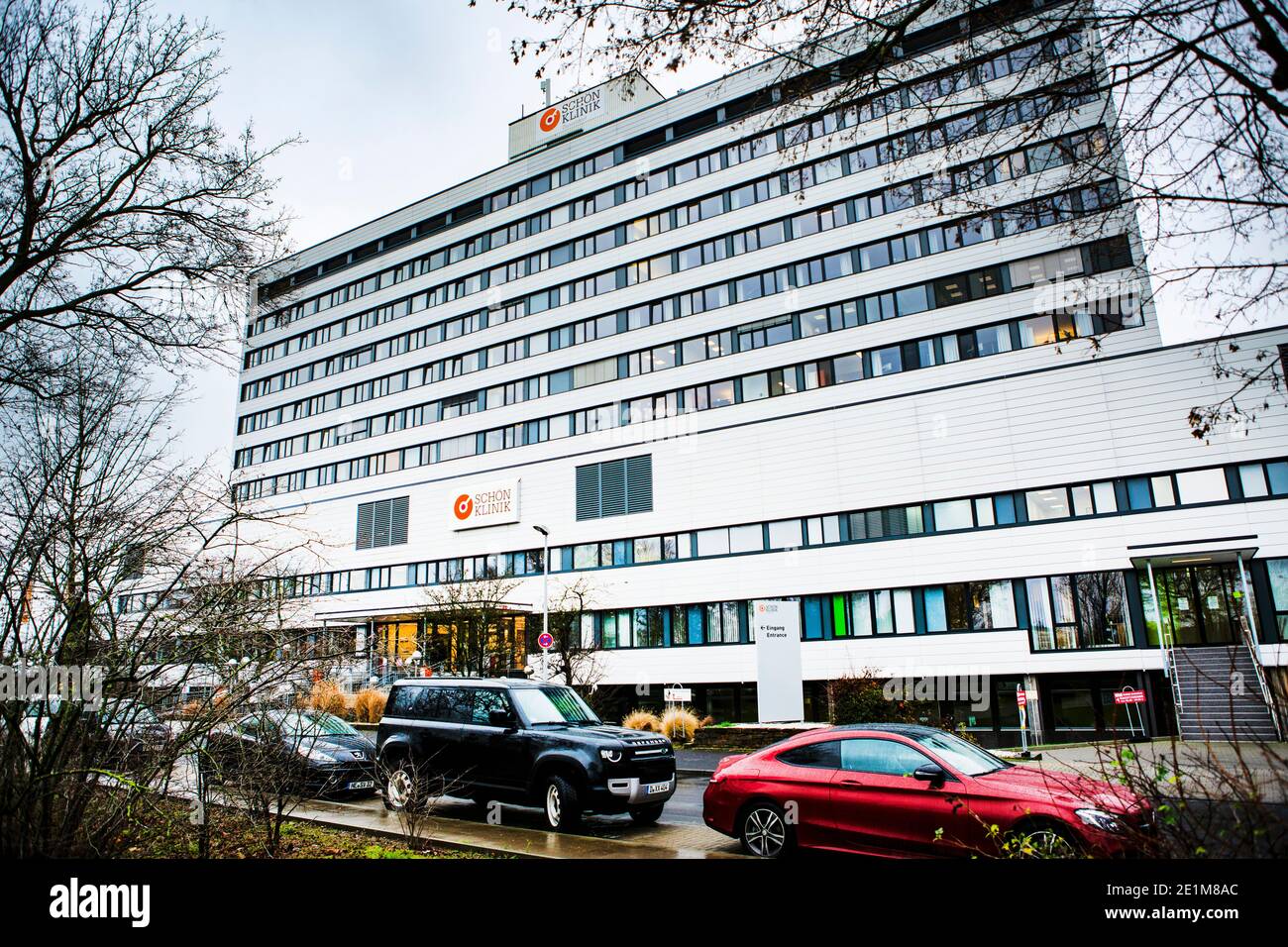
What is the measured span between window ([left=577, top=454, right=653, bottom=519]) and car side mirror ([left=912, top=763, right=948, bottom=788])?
30.0 meters

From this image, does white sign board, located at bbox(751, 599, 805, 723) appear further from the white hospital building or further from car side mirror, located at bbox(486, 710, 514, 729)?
car side mirror, located at bbox(486, 710, 514, 729)

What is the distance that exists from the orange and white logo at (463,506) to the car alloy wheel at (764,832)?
3729 cm

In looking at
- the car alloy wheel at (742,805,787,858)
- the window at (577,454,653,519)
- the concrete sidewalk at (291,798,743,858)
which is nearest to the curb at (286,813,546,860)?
the concrete sidewalk at (291,798,743,858)

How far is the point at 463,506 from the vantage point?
44094 millimetres

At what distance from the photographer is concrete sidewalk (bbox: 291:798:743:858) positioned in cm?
812

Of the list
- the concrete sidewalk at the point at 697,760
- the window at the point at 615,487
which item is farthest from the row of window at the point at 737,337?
the concrete sidewalk at the point at 697,760

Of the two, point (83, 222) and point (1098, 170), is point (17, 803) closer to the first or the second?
point (83, 222)

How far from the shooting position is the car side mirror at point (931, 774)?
7.08m

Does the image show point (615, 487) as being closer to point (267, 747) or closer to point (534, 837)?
point (534, 837)

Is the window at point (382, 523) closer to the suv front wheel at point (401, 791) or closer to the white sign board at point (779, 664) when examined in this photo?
the white sign board at point (779, 664)

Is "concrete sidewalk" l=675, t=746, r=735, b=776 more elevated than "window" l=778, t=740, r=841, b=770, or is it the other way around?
"window" l=778, t=740, r=841, b=770

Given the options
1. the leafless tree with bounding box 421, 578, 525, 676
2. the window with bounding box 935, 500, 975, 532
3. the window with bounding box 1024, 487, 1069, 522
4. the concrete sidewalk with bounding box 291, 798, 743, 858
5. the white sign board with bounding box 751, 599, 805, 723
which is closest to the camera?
the concrete sidewalk with bounding box 291, 798, 743, 858

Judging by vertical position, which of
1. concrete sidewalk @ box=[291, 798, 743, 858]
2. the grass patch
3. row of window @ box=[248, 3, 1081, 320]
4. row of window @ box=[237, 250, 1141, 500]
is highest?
row of window @ box=[248, 3, 1081, 320]

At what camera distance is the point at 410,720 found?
12.2 m
